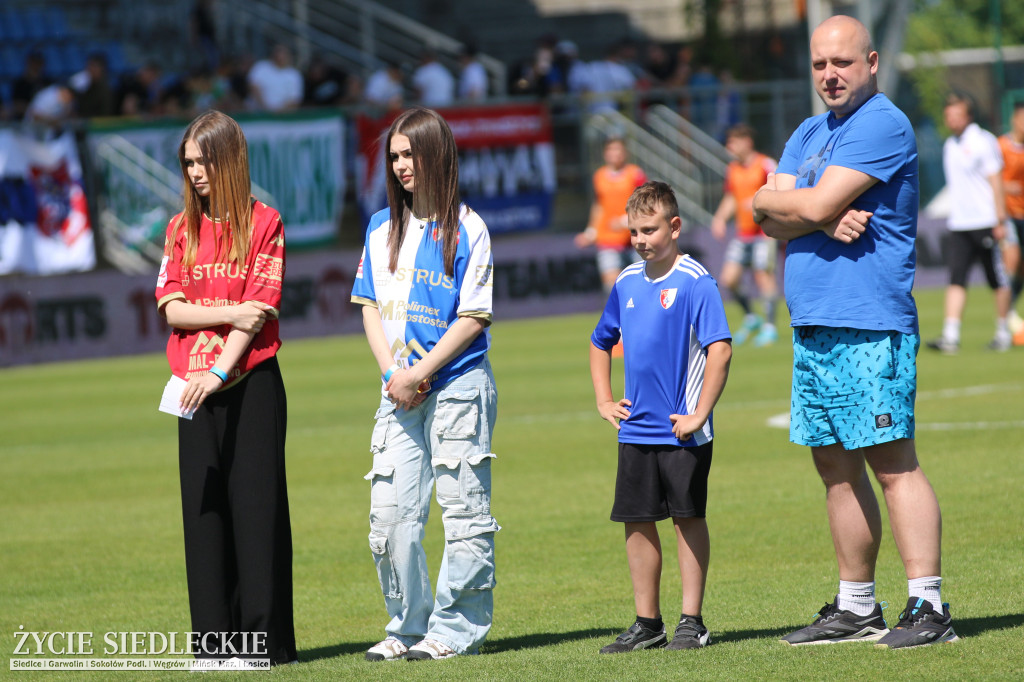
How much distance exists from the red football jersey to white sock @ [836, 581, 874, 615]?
2325mm

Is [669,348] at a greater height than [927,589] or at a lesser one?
greater

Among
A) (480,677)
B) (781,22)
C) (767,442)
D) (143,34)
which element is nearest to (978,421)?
(767,442)

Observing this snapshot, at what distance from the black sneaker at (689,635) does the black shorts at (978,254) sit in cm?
1027

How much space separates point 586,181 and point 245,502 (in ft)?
67.3

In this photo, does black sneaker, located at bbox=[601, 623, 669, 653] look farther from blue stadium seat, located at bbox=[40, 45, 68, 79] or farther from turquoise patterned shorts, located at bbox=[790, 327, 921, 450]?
blue stadium seat, located at bbox=[40, 45, 68, 79]

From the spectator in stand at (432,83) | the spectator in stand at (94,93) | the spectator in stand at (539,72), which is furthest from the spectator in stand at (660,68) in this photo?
the spectator in stand at (94,93)

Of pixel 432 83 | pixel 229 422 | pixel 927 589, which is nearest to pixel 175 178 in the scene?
pixel 432 83

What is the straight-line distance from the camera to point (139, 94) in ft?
76.7

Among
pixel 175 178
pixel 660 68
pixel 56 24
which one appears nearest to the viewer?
pixel 175 178

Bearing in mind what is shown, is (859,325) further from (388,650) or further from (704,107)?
(704,107)

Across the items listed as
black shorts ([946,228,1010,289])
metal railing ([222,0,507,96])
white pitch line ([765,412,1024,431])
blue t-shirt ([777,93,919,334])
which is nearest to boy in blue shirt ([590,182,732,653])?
blue t-shirt ([777,93,919,334])

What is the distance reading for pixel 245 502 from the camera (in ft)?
17.2

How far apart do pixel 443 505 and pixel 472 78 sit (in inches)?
878

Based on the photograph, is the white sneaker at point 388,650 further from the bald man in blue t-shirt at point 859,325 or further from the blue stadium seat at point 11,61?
the blue stadium seat at point 11,61
